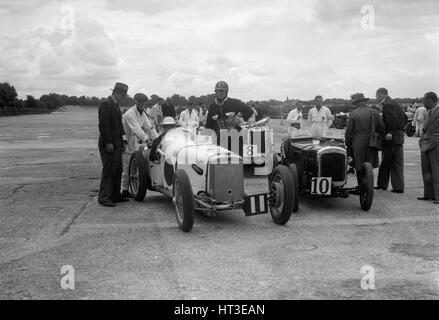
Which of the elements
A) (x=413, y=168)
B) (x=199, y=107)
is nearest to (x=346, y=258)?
(x=413, y=168)

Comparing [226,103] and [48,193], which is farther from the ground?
[226,103]

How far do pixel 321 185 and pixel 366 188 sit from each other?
712mm

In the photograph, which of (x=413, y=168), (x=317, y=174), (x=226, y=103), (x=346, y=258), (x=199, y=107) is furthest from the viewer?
(x=199, y=107)

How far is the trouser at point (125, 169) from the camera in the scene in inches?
383

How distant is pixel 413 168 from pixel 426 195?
17.1 feet

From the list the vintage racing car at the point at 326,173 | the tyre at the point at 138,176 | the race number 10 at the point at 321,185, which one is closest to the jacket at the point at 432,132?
the vintage racing car at the point at 326,173

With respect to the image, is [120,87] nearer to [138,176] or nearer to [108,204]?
[138,176]

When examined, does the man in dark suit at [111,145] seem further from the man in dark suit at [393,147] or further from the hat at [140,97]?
the man in dark suit at [393,147]
